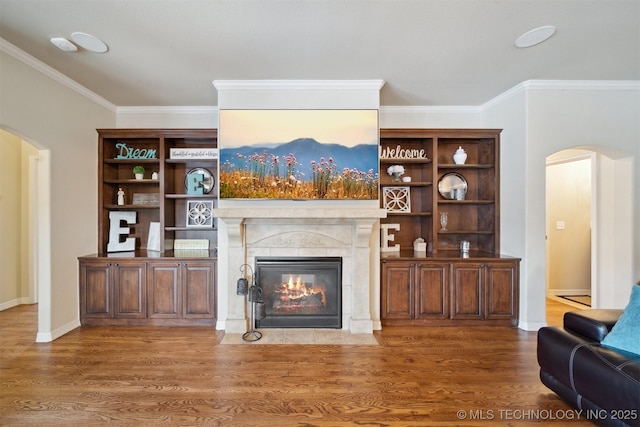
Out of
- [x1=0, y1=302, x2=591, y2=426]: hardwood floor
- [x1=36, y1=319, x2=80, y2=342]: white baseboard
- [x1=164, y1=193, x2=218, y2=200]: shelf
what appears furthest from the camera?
[x1=164, y1=193, x2=218, y2=200]: shelf

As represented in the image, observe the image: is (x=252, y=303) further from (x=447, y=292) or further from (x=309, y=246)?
(x=447, y=292)

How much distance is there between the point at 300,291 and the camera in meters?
3.39

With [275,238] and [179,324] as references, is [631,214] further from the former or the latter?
[179,324]

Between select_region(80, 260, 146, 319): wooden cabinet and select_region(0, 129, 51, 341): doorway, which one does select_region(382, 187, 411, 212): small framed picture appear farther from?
select_region(0, 129, 51, 341): doorway

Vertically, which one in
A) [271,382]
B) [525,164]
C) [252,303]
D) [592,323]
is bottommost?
[271,382]

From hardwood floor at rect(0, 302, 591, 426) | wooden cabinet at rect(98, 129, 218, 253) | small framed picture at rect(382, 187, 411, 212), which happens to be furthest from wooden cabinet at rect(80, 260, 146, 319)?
small framed picture at rect(382, 187, 411, 212)

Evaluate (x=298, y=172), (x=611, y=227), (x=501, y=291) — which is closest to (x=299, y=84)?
(x=298, y=172)

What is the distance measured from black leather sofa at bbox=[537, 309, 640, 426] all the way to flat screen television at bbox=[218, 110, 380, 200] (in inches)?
77.7

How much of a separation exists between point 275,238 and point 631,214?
4.14 metres

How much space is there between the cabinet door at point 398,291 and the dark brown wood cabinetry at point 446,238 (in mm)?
11

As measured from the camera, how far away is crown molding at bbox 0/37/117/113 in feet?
8.63

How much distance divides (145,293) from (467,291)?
3814mm

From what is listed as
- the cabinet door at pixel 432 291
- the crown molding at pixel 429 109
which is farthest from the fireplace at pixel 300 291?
the crown molding at pixel 429 109

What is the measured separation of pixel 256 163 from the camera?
3244 millimetres
